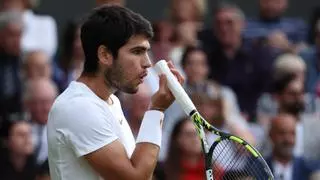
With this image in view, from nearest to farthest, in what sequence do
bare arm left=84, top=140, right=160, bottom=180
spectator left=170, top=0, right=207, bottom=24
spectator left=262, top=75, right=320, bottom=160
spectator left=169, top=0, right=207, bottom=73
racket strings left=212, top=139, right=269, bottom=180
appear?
bare arm left=84, top=140, right=160, bottom=180
racket strings left=212, top=139, right=269, bottom=180
spectator left=262, top=75, right=320, bottom=160
spectator left=169, top=0, right=207, bottom=73
spectator left=170, top=0, right=207, bottom=24

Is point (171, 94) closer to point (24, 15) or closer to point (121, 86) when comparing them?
point (121, 86)

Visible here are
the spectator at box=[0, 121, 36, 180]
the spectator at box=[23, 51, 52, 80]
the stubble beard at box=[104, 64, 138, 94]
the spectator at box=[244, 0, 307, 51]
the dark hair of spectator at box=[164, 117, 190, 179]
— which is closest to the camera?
the stubble beard at box=[104, 64, 138, 94]

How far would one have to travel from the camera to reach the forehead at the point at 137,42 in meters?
4.91

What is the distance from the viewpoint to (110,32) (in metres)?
4.87

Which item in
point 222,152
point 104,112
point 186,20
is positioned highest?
point 104,112

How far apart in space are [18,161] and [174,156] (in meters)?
1.27

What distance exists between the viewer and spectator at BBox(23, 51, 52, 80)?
9.69 metres

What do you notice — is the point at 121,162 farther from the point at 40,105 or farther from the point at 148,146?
the point at 40,105

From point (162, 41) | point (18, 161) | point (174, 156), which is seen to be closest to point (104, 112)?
point (174, 156)

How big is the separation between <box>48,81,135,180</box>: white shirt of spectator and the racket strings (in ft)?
1.49

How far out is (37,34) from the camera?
33.9 ft

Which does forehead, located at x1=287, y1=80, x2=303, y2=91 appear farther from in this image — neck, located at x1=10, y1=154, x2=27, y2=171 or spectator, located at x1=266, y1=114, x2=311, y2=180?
neck, located at x1=10, y1=154, x2=27, y2=171

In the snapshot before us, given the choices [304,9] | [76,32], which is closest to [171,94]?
Result: [76,32]

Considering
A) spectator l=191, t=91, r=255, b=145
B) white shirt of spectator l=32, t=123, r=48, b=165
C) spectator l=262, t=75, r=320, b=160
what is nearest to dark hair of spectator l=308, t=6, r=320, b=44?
spectator l=262, t=75, r=320, b=160
